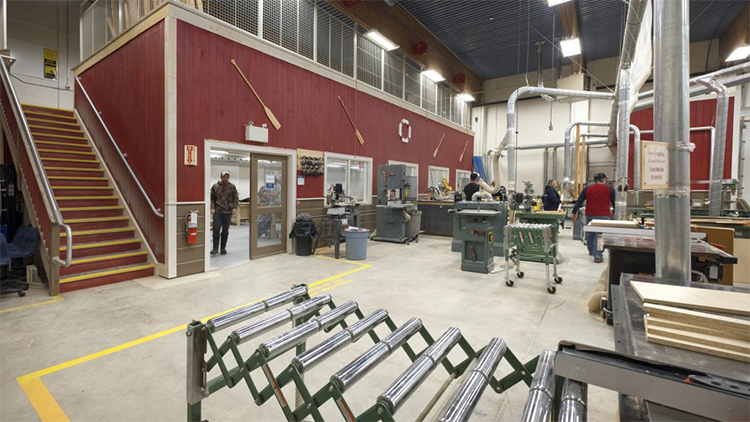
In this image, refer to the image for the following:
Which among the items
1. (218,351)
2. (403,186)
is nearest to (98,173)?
(403,186)

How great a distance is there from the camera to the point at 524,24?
1027cm

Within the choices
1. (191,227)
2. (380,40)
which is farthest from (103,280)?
(380,40)

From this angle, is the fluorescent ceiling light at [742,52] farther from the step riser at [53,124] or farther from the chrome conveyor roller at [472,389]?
the step riser at [53,124]

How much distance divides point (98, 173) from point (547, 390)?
7920mm

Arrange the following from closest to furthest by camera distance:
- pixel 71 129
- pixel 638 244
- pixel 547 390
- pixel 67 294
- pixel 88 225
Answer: pixel 547 390 < pixel 638 244 < pixel 67 294 < pixel 88 225 < pixel 71 129

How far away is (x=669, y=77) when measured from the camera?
192 centimetres

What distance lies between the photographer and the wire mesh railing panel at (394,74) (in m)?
9.84

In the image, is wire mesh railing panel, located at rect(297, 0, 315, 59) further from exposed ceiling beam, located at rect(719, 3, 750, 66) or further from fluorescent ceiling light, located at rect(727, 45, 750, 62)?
exposed ceiling beam, located at rect(719, 3, 750, 66)

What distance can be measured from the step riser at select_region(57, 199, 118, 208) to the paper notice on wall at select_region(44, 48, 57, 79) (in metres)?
4.94

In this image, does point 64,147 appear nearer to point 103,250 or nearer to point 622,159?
point 103,250

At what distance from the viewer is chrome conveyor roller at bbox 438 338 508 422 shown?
99cm

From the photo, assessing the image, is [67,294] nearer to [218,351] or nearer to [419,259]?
[218,351]

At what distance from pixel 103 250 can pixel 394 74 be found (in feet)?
27.2

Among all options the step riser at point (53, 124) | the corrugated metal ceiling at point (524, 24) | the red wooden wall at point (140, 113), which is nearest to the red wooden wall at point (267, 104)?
the red wooden wall at point (140, 113)
